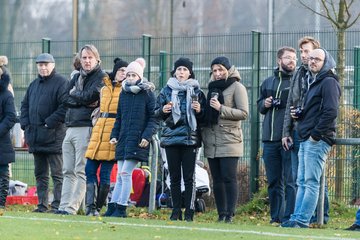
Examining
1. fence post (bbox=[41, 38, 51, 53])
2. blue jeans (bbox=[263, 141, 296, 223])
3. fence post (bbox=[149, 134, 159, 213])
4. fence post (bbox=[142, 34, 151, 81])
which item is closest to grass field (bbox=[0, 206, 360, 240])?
blue jeans (bbox=[263, 141, 296, 223])

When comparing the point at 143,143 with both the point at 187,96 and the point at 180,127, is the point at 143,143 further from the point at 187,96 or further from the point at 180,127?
the point at 187,96

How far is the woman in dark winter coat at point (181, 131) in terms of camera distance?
47.2 feet

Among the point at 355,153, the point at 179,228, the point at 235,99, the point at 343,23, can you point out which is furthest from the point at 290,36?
the point at 179,228

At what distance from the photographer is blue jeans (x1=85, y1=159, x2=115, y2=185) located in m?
15.1

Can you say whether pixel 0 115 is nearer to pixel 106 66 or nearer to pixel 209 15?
pixel 106 66

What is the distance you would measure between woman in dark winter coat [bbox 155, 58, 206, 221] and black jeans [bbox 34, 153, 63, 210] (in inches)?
79.2

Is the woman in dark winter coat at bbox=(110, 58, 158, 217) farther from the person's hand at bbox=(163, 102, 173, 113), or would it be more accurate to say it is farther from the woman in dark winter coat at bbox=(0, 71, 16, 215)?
the woman in dark winter coat at bbox=(0, 71, 16, 215)

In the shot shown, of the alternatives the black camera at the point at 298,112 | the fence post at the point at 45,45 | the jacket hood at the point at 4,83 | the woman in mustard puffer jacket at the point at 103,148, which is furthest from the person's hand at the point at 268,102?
the fence post at the point at 45,45

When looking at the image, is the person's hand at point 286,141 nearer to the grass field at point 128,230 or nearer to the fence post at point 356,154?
the grass field at point 128,230

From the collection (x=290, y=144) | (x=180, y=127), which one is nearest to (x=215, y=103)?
(x=180, y=127)

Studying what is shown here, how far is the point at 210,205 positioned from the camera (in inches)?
711

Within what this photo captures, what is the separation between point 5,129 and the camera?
16578 mm

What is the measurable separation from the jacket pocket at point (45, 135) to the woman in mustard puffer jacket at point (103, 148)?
91cm

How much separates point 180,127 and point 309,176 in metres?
1.95
